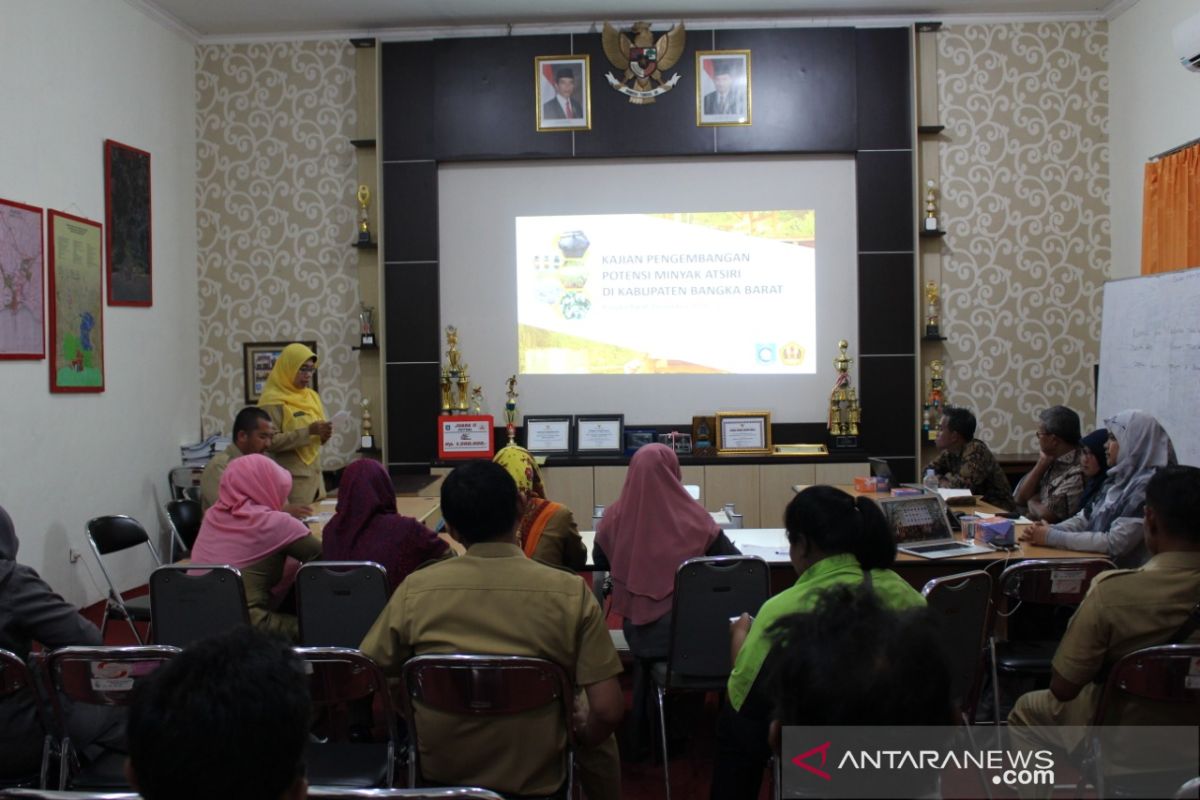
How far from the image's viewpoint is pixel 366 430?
652cm

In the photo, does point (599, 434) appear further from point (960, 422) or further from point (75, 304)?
point (75, 304)

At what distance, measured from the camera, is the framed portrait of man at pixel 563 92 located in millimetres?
6355

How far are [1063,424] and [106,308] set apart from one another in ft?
17.5

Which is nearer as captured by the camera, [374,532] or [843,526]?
[843,526]

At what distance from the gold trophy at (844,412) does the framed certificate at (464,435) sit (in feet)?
Result: 7.89

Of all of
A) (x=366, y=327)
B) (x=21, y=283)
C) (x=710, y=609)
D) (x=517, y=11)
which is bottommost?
(x=710, y=609)

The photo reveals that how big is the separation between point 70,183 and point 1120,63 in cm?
678

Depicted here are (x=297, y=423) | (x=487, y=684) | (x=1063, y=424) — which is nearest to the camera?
(x=487, y=684)

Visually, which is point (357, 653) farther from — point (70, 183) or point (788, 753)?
point (70, 183)

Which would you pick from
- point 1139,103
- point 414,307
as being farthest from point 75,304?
point 1139,103

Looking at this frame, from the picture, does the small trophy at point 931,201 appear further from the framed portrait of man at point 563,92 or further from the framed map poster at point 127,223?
the framed map poster at point 127,223

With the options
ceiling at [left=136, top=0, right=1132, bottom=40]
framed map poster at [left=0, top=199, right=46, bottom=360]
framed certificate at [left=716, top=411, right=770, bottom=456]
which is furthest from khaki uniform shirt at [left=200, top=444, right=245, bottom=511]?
ceiling at [left=136, top=0, right=1132, bottom=40]

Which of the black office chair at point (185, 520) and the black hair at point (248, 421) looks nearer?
the black hair at point (248, 421)

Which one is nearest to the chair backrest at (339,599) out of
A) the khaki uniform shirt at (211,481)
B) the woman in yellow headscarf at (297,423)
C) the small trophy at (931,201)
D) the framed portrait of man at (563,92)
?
the khaki uniform shirt at (211,481)
